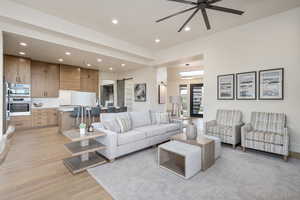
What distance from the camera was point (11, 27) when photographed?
3164 mm

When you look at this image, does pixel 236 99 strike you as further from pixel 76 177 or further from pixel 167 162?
pixel 76 177

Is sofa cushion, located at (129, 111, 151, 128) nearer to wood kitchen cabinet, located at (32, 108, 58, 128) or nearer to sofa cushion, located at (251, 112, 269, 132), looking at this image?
sofa cushion, located at (251, 112, 269, 132)

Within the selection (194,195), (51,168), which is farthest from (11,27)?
(194,195)

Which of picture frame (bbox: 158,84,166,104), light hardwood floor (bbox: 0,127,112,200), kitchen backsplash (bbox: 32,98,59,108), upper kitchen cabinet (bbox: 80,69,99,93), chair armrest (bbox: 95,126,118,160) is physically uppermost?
upper kitchen cabinet (bbox: 80,69,99,93)

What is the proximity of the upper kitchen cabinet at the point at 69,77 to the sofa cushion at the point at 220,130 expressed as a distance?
6262 mm

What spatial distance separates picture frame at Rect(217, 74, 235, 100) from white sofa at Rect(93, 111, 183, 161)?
1564mm

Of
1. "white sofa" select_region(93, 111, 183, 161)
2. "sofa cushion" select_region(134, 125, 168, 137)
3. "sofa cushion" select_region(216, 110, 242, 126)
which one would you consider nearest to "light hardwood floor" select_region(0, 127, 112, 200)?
"white sofa" select_region(93, 111, 183, 161)

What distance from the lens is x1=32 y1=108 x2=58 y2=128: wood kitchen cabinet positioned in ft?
18.5

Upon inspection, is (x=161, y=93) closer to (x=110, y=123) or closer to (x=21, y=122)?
(x=110, y=123)

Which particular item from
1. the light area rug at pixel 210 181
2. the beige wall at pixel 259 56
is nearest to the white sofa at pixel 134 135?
the light area rug at pixel 210 181

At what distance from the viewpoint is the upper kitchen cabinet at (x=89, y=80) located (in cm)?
705

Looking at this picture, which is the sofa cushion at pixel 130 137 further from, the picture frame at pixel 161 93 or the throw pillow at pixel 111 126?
the picture frame at pixel 161 93

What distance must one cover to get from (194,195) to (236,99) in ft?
10.4

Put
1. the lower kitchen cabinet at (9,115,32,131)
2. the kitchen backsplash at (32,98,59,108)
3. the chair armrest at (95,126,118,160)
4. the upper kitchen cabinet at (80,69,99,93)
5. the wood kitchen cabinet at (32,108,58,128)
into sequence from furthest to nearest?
1. the upper kitchen cabinet at (80,69,99,93)
2. the kitchen backsplash at (32,98,59,108)
3. the wood kitchen cabinet at (32,108,58,128)
4. the lower kitchen cabinet at (9,115,32,131)
5. the chair armrest at (95,126,118,160)
